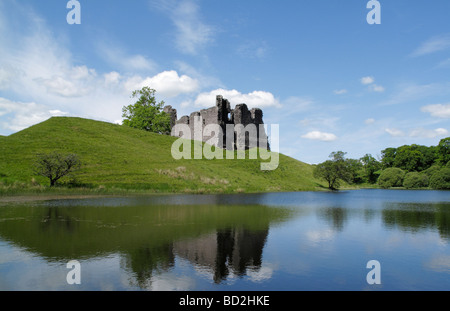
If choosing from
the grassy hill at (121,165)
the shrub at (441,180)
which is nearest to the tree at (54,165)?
A: the grassy hill at (121,165)

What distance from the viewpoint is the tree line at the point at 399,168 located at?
242 ft

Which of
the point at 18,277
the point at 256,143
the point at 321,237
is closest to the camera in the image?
the point at 18,277

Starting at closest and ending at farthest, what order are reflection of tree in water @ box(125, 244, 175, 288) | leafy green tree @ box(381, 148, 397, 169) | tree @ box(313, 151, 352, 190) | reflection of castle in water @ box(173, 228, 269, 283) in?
reflection of tree in water @ box(125, 244, 175, 288) < reflection of castle in water @ box(173, 228, 269, 283) < tree @ box(313, 151, 352, 190) < leafy green tree @ box(381, 148, 397, 169)

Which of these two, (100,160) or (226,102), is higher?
(226,102)

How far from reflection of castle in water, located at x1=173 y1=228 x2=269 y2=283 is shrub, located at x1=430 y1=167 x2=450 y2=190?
339 feet

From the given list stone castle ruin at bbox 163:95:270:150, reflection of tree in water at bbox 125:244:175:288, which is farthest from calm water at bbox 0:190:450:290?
stone castle ruin at bbox 163:95:270:150

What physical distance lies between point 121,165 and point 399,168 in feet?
369

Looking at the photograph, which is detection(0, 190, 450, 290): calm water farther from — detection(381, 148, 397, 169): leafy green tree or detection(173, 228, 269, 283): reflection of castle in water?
detection(381, 148, 397, 169): leafy green tree

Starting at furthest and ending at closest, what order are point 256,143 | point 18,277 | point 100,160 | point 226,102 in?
point 256,143 < point 226,102 < point 100,160 < point 18,277

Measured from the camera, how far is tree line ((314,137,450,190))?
2908 inches

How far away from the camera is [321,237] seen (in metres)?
14.8

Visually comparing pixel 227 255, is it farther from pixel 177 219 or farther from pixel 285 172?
pixel 285 172
